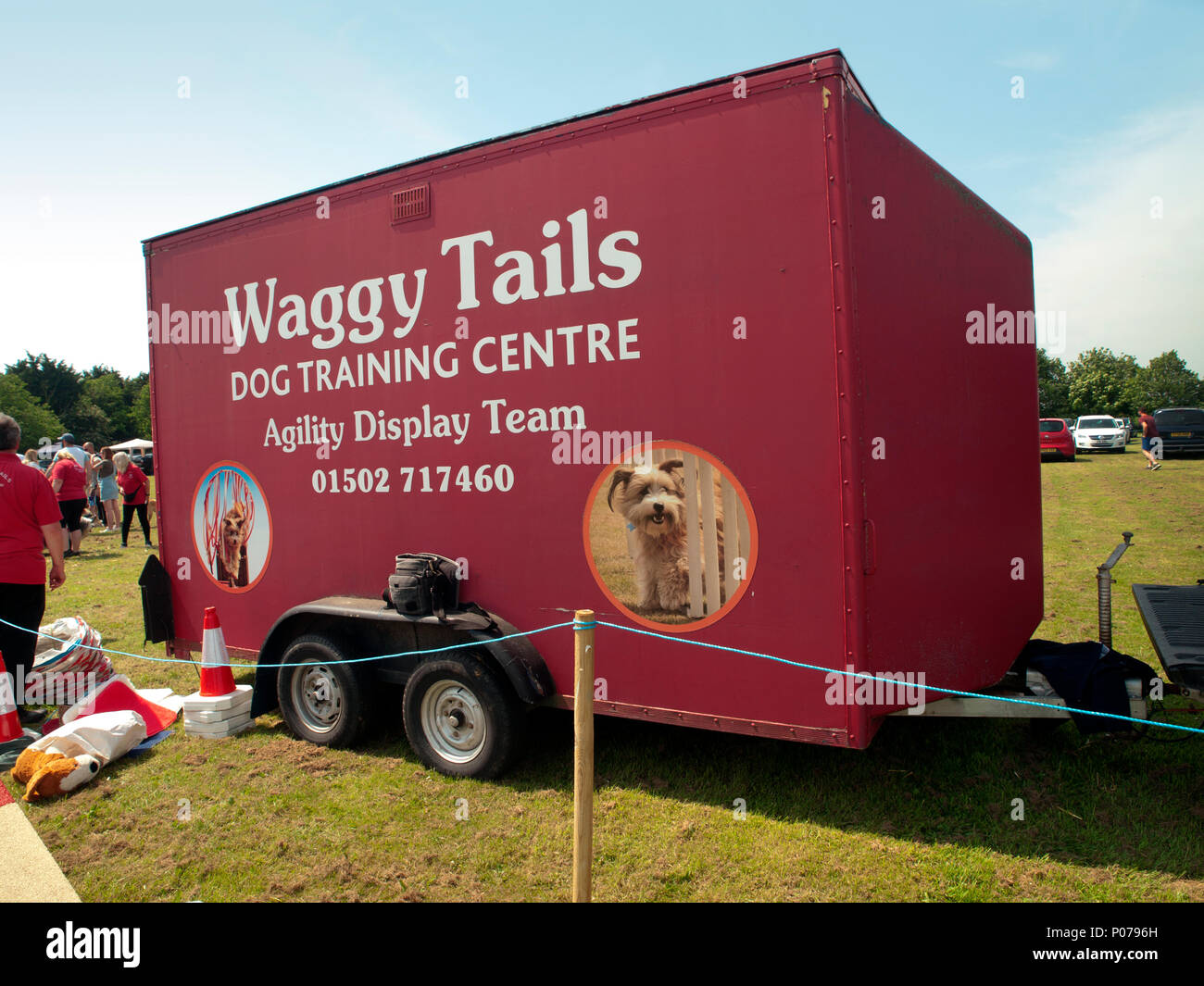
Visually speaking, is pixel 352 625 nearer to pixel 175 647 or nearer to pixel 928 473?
pixel 175 647

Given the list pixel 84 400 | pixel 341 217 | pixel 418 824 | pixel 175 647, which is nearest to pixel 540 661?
pixel 418 824

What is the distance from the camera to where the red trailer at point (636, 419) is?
3322 mm

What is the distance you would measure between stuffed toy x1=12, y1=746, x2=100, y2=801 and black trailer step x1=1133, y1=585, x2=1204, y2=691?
18.1 ft

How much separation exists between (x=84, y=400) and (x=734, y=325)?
297ft

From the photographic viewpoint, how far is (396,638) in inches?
177

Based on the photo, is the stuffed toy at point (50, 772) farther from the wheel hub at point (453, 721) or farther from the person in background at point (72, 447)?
the person in background at point (72, 447)

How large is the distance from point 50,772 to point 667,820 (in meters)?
3.40

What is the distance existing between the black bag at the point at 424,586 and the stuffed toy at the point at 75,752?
78.6 inches

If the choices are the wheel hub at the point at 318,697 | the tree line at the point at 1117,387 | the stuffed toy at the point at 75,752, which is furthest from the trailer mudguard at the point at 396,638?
the tree line at the point at 1117,387

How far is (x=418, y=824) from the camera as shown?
3740 millimetres

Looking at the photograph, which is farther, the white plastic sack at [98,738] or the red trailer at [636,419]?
the white plastic sack at [98,738]

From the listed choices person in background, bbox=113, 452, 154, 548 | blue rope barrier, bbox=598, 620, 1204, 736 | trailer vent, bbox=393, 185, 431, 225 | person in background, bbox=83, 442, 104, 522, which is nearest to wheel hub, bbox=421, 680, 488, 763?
blue rope barrier, bbox=598, 620, 1204, 736

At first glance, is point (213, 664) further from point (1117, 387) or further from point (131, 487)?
point (1117, 387)
